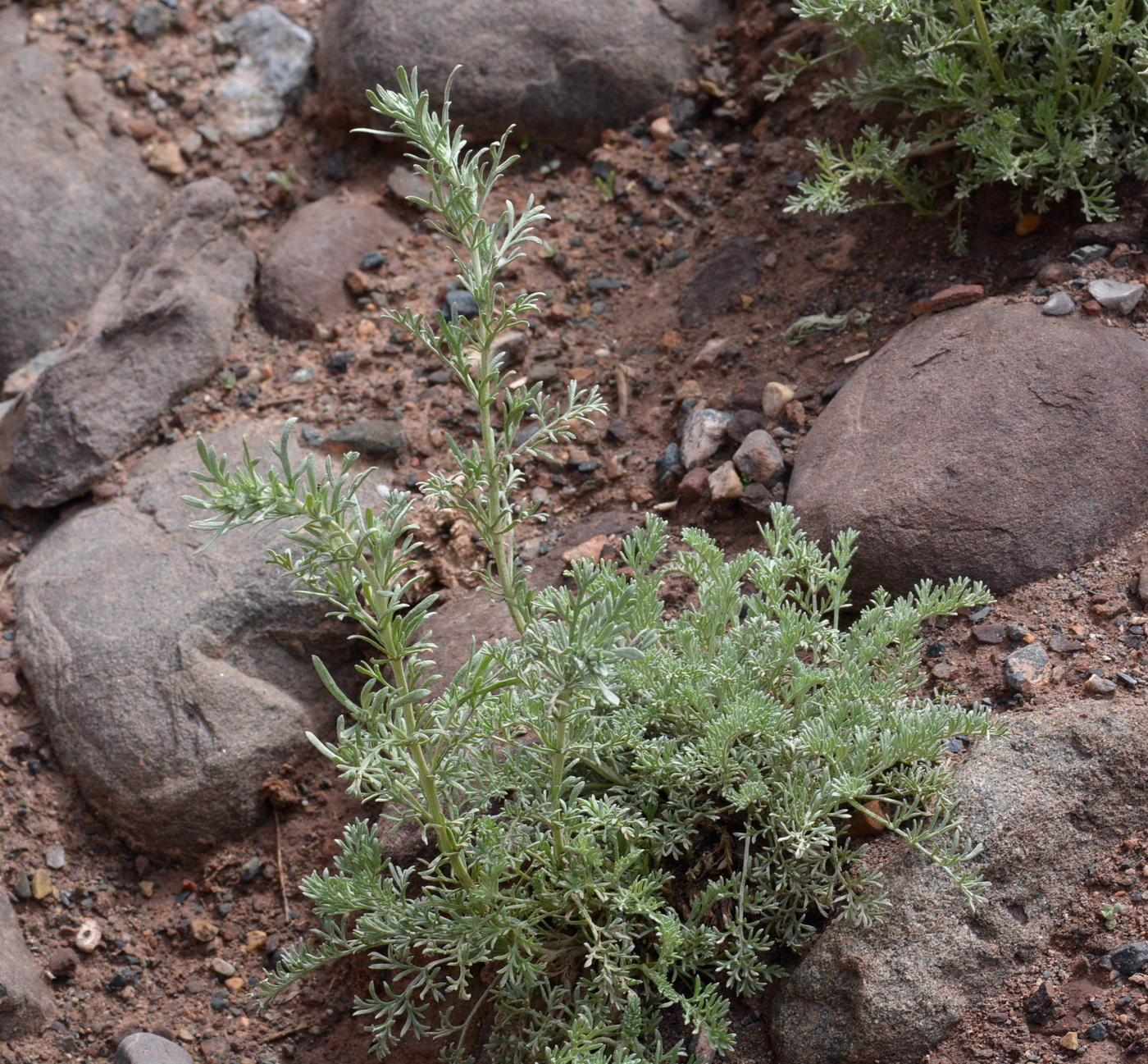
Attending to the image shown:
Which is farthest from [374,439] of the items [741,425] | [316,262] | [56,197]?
[56,197]

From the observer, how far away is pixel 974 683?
9.80 feet

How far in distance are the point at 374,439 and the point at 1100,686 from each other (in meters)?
2.33

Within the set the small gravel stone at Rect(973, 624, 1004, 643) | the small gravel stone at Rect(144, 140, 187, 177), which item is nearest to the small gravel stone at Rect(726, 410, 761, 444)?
the small gravel stone at Rect(973, 624, 1004, 643)

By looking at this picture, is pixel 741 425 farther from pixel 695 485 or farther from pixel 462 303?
pixel 462 303

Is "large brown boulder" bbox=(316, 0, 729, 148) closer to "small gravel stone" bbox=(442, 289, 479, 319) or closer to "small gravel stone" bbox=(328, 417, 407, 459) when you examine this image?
"small gravel stone" bbox=(442, 289, 479, 319)

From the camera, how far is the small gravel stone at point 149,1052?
10.1 ft

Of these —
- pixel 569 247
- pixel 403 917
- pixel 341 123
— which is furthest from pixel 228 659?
pixel 341 123

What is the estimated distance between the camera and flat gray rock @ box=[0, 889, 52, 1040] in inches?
127

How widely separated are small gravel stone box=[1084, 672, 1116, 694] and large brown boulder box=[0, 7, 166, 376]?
3.94 metres

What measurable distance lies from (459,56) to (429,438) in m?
1.68

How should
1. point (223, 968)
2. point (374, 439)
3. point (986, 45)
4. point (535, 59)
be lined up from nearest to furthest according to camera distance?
point (223, 968) → point (986, 45) → point (374, 439) → point (535, 59)

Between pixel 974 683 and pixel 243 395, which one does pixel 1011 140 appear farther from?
pixel 243 395

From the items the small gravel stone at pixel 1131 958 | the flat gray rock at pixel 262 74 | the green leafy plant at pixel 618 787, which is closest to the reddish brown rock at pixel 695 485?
the green leafy plant at pixel 618 787

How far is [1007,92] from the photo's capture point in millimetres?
3520
